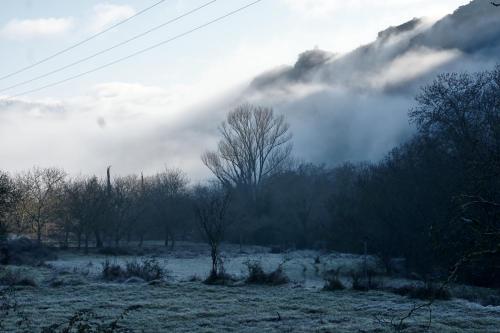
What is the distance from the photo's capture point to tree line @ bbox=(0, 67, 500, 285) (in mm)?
8328

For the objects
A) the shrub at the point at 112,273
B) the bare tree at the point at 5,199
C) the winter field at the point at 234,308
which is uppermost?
the bare tree at the point at 5,199

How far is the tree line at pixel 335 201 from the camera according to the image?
833 centimetres

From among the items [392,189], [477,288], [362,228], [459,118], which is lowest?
[477,288]

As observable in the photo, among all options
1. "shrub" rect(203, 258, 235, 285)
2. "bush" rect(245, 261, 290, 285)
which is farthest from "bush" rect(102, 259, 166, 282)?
"bush" rect(245, 261, 290, 285)

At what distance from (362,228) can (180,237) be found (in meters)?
30.5

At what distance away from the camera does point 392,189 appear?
31.9 meters

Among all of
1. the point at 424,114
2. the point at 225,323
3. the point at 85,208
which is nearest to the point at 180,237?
the point at 85,208

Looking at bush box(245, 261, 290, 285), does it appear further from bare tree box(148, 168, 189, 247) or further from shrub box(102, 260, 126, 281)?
bare tree box(148, 168, 189, 247)

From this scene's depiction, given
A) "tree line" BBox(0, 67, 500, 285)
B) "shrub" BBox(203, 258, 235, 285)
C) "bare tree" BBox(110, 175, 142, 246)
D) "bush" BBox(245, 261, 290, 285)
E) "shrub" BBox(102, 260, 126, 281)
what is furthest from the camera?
"bare tree" BBox(110, 175, 142, 246)

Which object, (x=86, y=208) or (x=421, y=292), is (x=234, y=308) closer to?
(x=421, y=292)

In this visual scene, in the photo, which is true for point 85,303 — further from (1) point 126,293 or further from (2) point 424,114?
(2) point 424,114

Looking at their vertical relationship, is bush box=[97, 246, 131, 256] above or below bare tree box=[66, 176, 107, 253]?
below

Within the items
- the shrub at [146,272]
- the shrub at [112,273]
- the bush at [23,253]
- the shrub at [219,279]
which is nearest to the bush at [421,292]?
the shrub at [219,279]

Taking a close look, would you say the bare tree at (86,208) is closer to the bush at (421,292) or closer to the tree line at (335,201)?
the tree line at (335,201)
